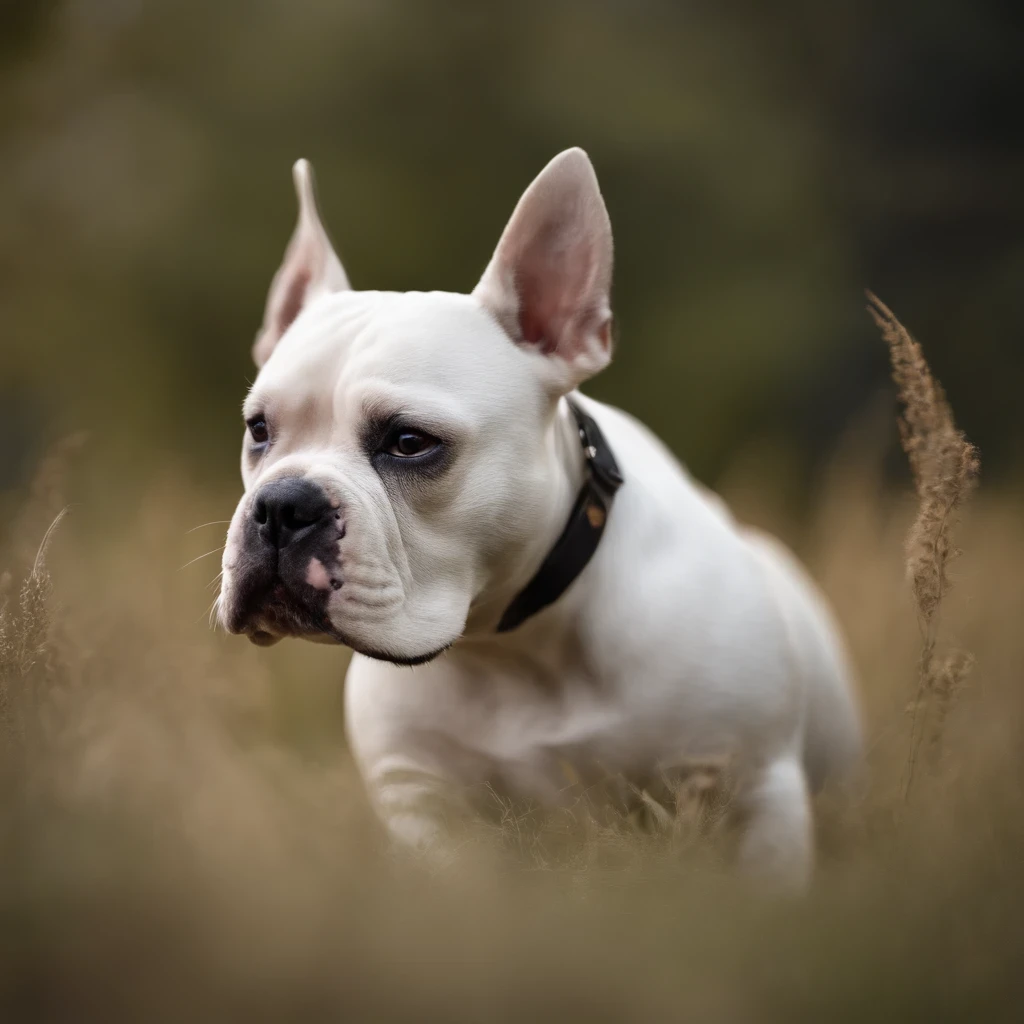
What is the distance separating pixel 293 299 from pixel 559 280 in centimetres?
82

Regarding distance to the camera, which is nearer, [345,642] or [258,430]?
[345,642]

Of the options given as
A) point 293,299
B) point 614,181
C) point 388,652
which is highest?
point 614,181

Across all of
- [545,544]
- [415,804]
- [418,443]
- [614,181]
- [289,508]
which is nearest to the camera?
[289,508]

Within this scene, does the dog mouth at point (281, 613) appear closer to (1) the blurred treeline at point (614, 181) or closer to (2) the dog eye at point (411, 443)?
(2) the dog eye at point (411, 443)

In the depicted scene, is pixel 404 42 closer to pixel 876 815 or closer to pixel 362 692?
pixel 362 692

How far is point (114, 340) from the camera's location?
7836 mm

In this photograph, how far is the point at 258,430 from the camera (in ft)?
8.01

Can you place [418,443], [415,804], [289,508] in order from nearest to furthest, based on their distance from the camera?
[289,508], [418,443], [415,804]

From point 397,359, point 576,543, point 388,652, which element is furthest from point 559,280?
point 388,652

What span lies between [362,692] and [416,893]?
3.87 feet

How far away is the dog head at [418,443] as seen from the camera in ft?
6.93

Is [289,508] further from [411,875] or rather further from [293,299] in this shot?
[293,299]

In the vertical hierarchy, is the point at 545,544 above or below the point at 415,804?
above

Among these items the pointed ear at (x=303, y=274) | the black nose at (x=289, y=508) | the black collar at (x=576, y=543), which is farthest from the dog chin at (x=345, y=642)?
the pointed ear at (x=303, y=274)
